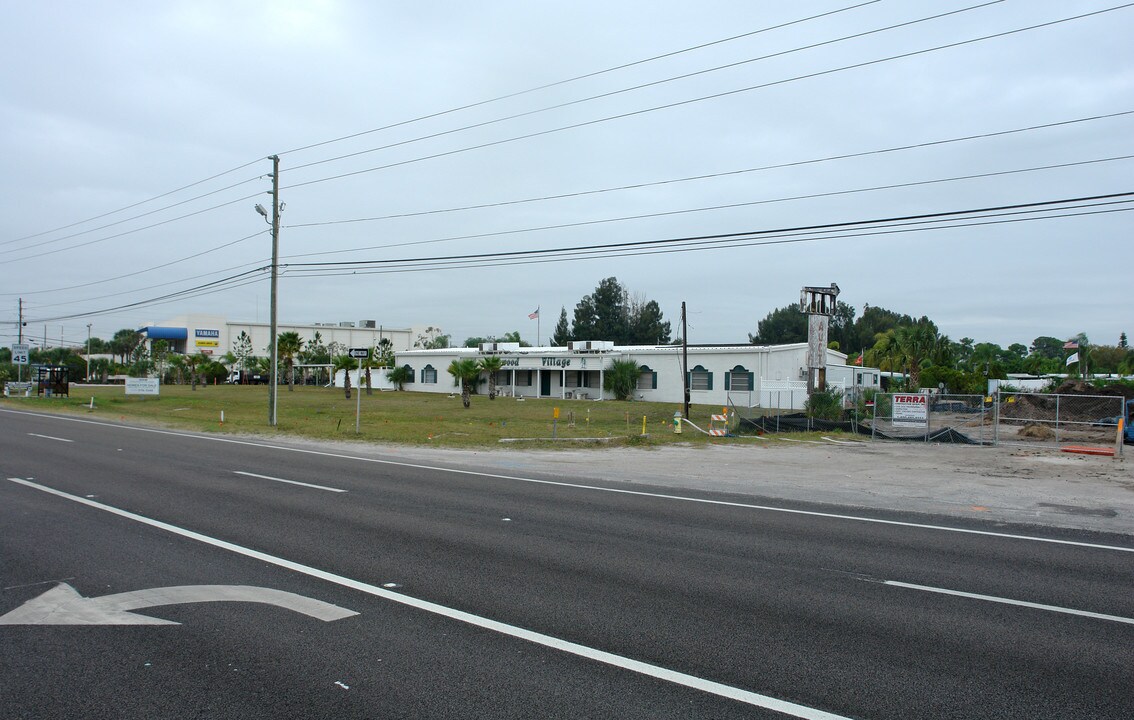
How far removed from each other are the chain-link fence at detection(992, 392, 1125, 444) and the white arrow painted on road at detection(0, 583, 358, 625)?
24017 mm

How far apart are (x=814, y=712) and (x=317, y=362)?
104021 mm

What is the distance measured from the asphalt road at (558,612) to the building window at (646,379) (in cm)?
4620

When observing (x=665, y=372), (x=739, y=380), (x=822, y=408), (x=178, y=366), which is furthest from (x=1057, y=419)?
(x=178, y=366)

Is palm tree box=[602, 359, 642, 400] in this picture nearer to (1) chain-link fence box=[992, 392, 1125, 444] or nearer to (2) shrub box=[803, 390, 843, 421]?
(2) shrub box=[803, 390, 843, 421]

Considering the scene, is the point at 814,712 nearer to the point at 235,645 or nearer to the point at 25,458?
the point at 235,645

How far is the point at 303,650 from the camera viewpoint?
5.39 meters

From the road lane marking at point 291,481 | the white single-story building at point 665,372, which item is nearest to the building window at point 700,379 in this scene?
the white single-story building at point 665,372

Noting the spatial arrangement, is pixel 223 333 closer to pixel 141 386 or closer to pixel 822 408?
pixel 141 386

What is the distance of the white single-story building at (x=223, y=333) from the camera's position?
116m

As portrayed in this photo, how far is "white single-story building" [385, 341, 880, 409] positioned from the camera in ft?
173

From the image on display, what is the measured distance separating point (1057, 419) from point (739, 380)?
28.8m

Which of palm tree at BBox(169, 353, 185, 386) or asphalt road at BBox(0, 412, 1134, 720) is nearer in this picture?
asphalt road at BBox(0, 412, 1134, 720)

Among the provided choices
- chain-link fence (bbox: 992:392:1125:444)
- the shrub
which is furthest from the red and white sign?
the shrub

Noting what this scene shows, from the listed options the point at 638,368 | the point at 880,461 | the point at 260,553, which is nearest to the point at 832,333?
the point at 638,368
